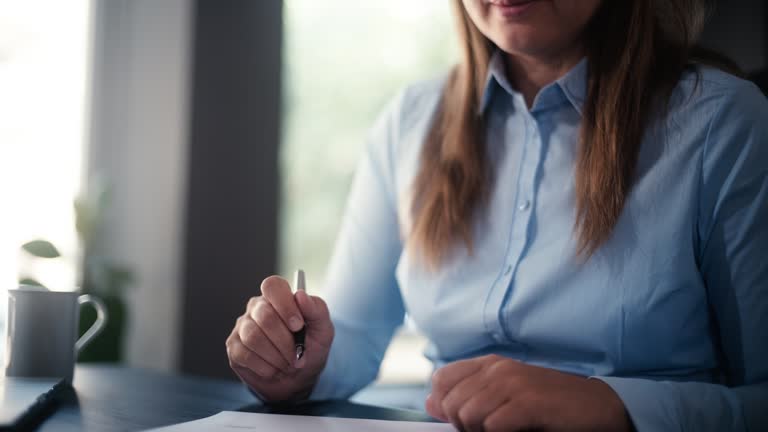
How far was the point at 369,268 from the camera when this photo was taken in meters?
1.09

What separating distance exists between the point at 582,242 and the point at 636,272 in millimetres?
72

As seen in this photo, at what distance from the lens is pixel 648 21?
0.91 metres

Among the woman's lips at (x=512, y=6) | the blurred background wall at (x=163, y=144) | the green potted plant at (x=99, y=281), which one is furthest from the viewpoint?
the blurred background wall at (x=163, y=144)

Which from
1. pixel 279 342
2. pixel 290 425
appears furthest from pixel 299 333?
pixel 290 425

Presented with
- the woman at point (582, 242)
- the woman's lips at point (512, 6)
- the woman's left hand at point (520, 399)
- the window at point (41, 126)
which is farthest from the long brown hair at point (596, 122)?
the window at point (41, 126)

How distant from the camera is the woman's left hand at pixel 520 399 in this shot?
60cm

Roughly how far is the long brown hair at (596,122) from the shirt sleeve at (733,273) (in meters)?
0.09

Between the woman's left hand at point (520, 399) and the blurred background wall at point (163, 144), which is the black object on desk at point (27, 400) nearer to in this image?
the woman's left hand at point (520, 399)

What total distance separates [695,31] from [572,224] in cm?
34

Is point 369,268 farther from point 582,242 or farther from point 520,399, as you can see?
point 520,399

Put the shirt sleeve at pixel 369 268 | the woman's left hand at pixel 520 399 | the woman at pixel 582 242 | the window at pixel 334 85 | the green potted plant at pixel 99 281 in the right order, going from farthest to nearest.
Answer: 1. the window at pixel 334 85
2. the green potted plant at pixel 99 281
3. the shirt sleeve at pixel 369 268
4. the woman at pixel 582 242
5. the woman's left hand at pixel 520 399

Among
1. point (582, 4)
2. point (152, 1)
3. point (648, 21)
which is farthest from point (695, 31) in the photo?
point (152, 1)

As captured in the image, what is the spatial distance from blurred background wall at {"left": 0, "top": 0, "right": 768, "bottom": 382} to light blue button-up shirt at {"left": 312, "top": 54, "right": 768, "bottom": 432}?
5.09ft

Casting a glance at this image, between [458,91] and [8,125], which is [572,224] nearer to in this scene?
[458,91]
